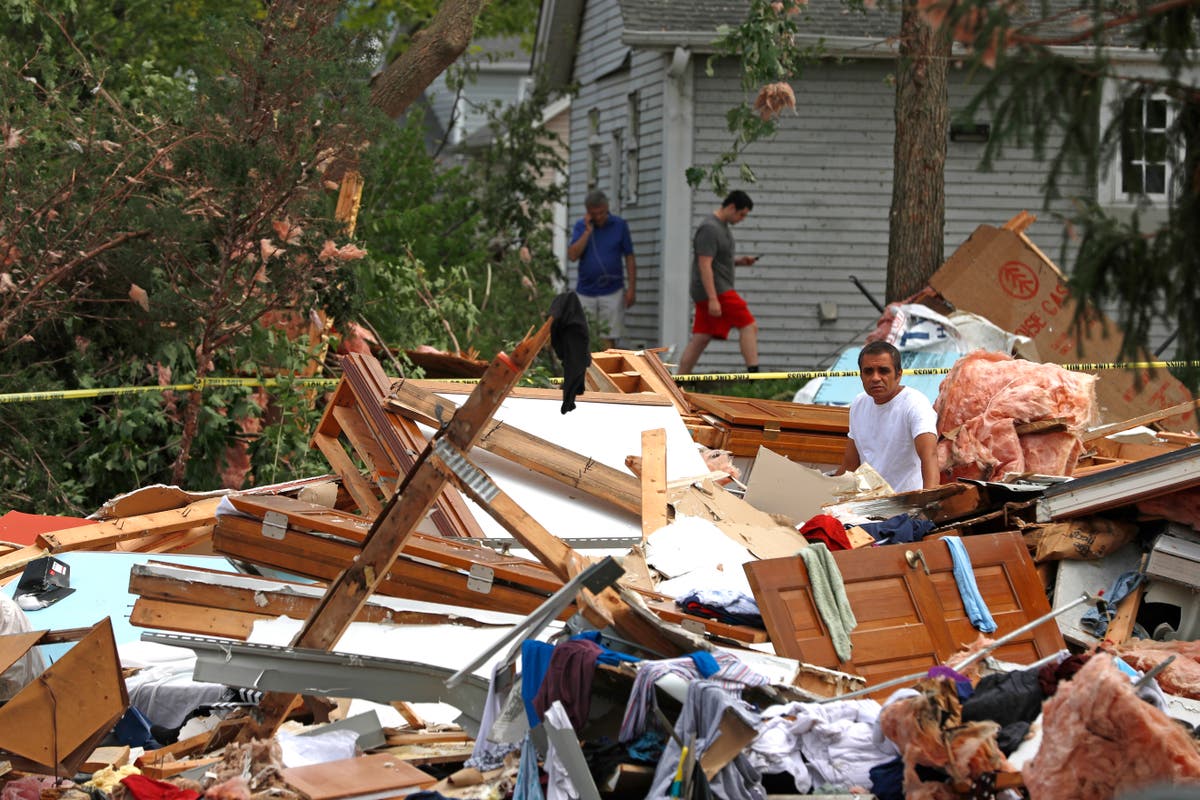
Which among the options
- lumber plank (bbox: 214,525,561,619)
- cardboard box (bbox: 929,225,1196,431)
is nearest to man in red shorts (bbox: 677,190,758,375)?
cardboard box (bbox: 929,225,1196,431)

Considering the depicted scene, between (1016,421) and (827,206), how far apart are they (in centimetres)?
1000

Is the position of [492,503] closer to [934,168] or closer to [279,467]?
[279,467]

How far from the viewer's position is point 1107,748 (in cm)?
393

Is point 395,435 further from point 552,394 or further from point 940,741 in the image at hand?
point 940,741

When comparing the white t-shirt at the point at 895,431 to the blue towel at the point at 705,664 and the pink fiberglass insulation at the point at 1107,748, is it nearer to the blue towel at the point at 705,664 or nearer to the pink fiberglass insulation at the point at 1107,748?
the blue towel at the point at 705,664

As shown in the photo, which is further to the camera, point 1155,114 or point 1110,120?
point 1155,114

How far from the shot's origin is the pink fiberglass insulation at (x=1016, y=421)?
334 inches

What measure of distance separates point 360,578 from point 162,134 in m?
5.44

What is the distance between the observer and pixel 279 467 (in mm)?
10195

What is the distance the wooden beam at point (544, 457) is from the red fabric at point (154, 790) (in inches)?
127

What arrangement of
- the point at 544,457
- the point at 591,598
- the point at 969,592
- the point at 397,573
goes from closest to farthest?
the point at 591,598 < the point at 969,592 < the point at 397,573 < the point at 544,457

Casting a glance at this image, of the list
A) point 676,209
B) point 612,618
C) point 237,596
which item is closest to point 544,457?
point 237,596

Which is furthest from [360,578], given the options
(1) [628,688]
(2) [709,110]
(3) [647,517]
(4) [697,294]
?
(2) [709,110]

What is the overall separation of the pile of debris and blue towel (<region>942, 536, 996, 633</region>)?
1 cm
